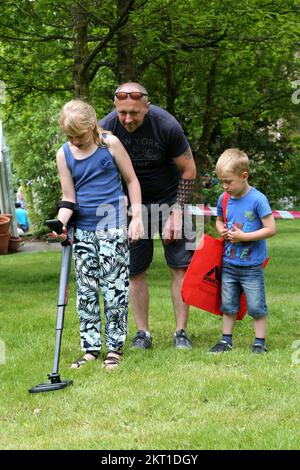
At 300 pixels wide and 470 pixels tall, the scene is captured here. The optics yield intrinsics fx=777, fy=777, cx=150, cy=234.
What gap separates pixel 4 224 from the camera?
1736 centimetres

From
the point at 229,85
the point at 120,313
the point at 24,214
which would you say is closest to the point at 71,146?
the point at 120,313

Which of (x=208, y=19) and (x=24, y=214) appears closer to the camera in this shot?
(x=208, y=19)

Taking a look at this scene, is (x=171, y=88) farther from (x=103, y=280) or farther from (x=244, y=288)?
(x=103, y=280)

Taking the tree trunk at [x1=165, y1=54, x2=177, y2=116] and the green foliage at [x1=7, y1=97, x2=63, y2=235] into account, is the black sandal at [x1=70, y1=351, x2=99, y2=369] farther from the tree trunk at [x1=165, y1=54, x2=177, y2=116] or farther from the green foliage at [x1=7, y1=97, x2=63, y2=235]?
the green foliage at [x1=7, y1=97, x2=63, y2=235]

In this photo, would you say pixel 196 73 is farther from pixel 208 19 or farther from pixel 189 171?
pixel 189 171

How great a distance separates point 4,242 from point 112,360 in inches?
514

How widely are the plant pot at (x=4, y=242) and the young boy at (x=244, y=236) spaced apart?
12662 millimetres

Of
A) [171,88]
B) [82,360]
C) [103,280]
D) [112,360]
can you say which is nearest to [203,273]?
[103,280]

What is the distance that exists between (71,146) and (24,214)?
19096mm

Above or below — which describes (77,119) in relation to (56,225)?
above

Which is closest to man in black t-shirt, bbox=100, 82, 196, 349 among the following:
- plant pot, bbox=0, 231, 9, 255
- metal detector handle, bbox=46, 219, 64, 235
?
metal detector handle, bbox=46, 219, 64, 235

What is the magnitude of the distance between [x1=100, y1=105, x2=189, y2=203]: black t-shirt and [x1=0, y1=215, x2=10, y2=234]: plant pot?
1150cm

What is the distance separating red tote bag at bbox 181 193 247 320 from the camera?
5.86m

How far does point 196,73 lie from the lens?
14430mm
